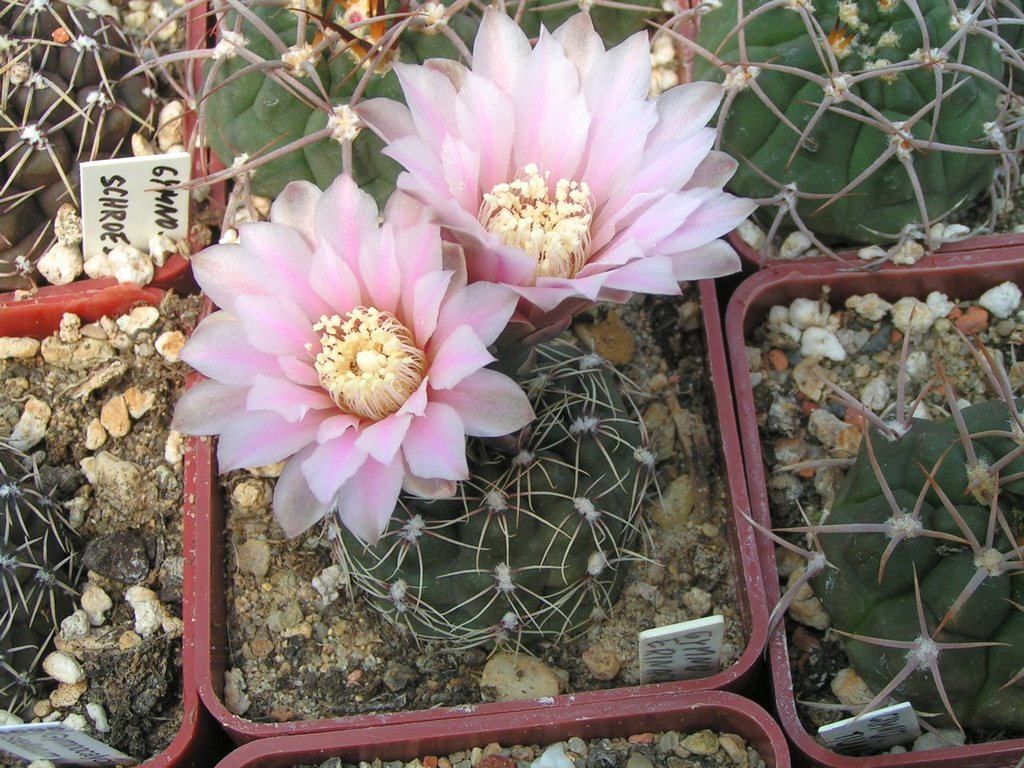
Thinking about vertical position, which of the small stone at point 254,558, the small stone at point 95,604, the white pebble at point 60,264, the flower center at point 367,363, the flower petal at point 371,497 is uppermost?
the flower center at point 367,363

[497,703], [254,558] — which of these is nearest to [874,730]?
[497,703]

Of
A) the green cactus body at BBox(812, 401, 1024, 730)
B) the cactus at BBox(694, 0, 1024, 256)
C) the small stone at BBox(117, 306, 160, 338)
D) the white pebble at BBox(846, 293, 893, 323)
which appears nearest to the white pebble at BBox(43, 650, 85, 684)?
the small stone at BBox(117, 306, 160, 338)

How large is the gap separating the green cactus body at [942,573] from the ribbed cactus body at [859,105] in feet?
1.28

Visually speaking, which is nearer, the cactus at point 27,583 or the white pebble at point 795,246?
the cactus at point 27,583

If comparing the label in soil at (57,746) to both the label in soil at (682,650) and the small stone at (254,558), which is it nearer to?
the small stone at (254,558)

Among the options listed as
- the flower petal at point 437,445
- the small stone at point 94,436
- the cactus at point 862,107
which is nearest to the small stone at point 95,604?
the small stone at point 94,436

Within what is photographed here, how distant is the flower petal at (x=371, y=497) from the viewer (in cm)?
91

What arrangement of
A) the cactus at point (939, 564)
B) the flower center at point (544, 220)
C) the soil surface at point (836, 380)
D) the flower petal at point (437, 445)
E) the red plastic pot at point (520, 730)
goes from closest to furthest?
the flower petal at point (437, 445), the flower center at point (544, 220), the cactus at point (939, 564), the red plastic pot at point (520, 730), the soil surface at point (836, 380)

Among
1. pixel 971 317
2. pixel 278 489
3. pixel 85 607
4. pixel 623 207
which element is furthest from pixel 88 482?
pixel 971 317

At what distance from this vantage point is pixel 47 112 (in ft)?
5.07

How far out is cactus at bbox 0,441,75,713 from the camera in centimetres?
132

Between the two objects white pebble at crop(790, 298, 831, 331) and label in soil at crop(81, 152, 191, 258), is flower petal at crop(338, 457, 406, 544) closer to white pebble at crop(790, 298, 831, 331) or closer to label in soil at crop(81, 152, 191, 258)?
label in soil at crop(81, 152, 191, 258)

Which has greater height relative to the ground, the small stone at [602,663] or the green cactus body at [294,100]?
the green cactus body at [294,100]

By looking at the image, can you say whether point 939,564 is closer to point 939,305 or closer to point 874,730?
point 874,730
